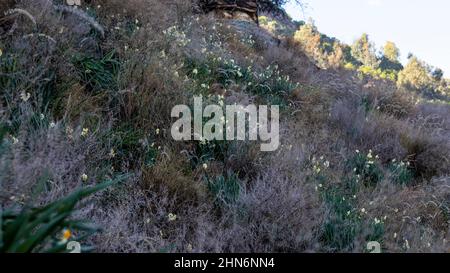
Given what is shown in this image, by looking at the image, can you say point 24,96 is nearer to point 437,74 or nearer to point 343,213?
point 343,213

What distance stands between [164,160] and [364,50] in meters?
55.0

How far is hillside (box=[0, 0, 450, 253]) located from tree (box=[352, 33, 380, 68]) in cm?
4571

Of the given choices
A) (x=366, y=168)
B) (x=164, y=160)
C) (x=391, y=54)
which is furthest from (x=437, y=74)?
(x=164, y=160)

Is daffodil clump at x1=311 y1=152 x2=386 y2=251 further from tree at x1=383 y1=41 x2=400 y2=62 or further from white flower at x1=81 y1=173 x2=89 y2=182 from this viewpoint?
tree at x1=383 y1=41 x2=400 y2=62

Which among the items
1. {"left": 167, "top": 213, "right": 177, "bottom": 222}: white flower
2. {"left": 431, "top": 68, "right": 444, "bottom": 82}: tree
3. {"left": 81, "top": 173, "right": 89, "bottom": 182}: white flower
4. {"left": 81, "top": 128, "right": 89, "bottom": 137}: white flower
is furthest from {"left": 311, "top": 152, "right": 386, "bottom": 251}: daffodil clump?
{"left": 431, "top": 68, "right": 444, "bottom": 82}: tree

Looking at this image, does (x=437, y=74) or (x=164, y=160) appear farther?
(x=437, y=74)

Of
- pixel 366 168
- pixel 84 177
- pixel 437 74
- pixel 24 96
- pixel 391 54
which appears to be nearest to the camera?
pixel 84 177

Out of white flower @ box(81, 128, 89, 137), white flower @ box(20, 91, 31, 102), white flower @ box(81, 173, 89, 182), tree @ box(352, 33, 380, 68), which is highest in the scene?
white flower @ box(20, 91, 31, 102)

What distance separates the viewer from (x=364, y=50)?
54438mm

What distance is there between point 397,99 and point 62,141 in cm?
745

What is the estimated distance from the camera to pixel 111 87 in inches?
181

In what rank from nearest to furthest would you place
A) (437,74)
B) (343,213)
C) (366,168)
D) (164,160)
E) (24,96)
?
(24,96), (164,160), (343,213), (366,168), (437,74)

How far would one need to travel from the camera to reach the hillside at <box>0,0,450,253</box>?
9.66 ft

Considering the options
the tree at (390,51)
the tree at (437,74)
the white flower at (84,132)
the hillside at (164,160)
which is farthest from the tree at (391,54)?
the white flower at (84,132)
